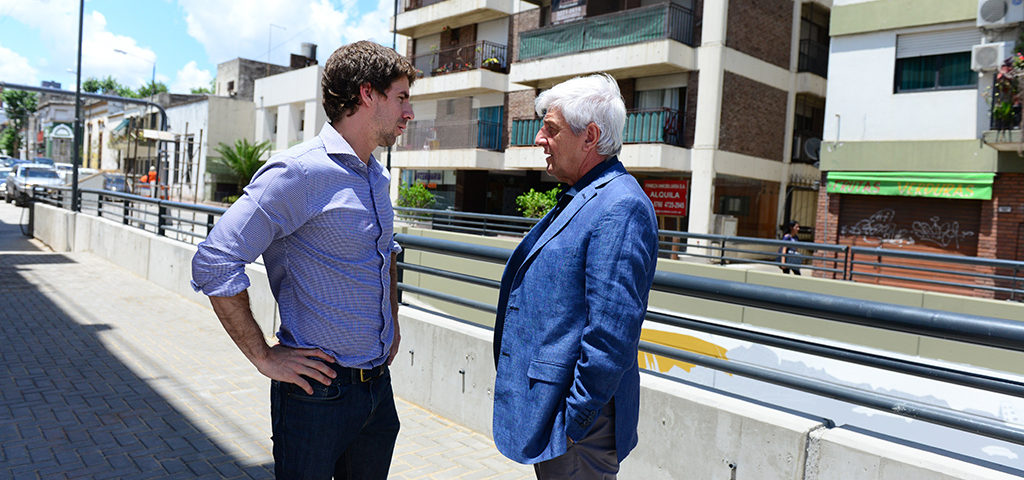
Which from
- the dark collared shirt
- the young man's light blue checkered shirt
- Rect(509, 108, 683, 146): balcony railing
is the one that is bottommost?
the young man's light blue checkered shirt

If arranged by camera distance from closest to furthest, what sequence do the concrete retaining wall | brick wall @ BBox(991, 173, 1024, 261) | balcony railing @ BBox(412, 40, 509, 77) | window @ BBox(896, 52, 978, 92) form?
the concrete retaining wall, brick wall @ BBox(991, 173, 1024, 261), window @ BBox(896, 52, 978, 92), balcony railing @ BBox(412, 40, 509, 77)

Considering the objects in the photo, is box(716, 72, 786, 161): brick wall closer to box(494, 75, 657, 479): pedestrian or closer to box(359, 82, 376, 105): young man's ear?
box(494, 75, 657, 479): pedestrian

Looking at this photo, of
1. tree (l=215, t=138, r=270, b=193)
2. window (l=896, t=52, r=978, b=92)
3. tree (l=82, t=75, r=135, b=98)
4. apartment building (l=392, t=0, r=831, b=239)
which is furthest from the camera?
tree (l=82, t=75, r=135, b=98)

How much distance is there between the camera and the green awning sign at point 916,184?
59.0ft

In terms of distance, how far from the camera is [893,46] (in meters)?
19.8

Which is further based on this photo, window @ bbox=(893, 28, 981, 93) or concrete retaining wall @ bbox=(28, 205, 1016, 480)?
window @ bbox=(893, 28, 981, 93)

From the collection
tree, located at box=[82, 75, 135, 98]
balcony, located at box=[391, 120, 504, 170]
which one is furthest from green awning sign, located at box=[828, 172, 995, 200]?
tree, located at box=[82, 75, 135, 98]

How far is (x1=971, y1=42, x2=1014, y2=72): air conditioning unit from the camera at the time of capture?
17000 millimetres

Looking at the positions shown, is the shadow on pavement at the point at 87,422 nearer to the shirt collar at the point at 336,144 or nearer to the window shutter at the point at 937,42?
the shirt collar at the point at 336,144

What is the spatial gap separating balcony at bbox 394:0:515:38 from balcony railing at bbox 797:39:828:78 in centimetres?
1175

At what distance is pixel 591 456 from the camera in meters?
2.32

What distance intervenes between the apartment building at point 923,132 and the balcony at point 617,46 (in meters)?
4.93

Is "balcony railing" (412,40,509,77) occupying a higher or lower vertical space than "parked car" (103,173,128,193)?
higher

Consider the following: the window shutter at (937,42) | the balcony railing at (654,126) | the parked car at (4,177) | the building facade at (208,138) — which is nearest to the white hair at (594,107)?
the window shutter at (937,42)
